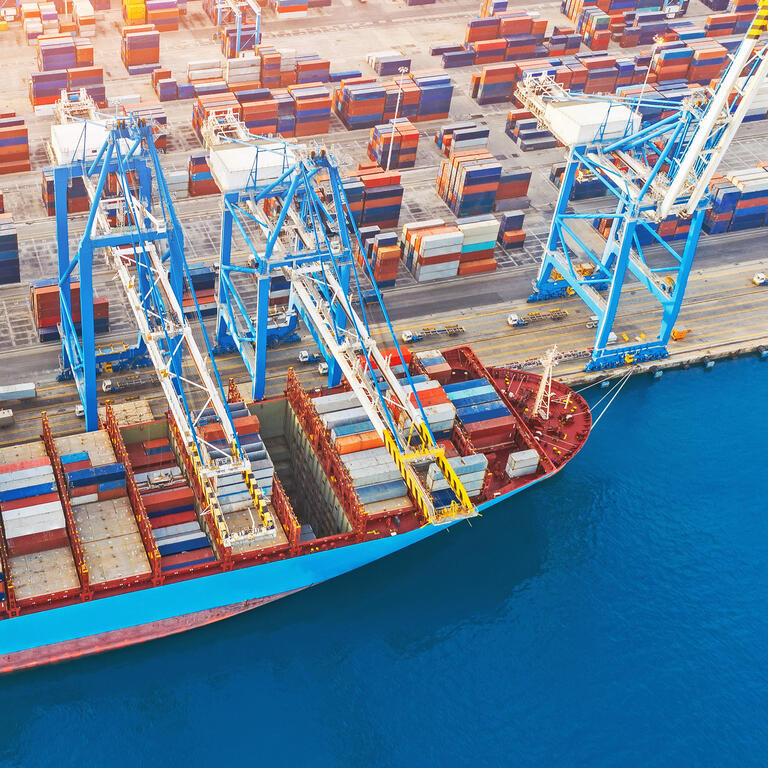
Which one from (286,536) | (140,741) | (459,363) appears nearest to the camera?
(140,741)

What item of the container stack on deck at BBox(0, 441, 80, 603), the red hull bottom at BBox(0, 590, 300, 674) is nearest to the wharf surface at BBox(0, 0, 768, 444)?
the container stack on deck at BBox(0, 441, 80, 603)

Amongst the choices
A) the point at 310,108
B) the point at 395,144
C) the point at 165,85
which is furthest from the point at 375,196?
the point at 165,85

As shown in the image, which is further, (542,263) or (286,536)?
(542,263)

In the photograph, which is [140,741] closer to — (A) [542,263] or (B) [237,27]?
(A) [542,263]

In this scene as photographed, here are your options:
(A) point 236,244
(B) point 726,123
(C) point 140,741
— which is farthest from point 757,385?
(C) point 140,741

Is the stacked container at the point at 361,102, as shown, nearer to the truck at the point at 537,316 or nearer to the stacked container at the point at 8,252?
the truck at the point at 537,316

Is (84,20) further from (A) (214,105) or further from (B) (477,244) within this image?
(B) (477,244)
